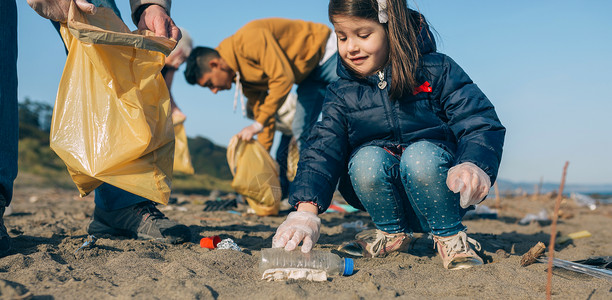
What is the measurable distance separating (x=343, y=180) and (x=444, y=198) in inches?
21.2

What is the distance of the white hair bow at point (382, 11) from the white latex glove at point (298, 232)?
2.88 feet

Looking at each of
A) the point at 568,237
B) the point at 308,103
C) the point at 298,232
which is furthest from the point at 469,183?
the point at 308,103

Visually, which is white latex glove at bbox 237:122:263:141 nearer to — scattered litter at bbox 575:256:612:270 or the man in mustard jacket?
the man in mustard jacket

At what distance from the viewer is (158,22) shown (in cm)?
193

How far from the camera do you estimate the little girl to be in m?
1.80

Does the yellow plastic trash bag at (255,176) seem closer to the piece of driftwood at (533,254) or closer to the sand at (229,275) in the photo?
the sand at (229,275)

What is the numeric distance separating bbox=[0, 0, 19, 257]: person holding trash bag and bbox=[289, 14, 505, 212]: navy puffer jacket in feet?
3.61

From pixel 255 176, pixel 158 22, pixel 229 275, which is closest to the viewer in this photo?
pixel 229 275

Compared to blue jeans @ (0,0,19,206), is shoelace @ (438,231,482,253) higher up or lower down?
lower down

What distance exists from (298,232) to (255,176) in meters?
2.15

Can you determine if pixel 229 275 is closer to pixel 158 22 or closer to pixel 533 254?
pixel 158 22

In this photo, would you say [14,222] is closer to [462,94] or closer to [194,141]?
[462,94]

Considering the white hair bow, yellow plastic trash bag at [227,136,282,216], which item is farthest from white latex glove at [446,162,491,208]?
yellow plastic trash bag at [227,136,282,216]

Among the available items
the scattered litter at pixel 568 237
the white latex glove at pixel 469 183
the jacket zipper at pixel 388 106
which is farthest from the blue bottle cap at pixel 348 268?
the scattered litter at pixel 568 237
